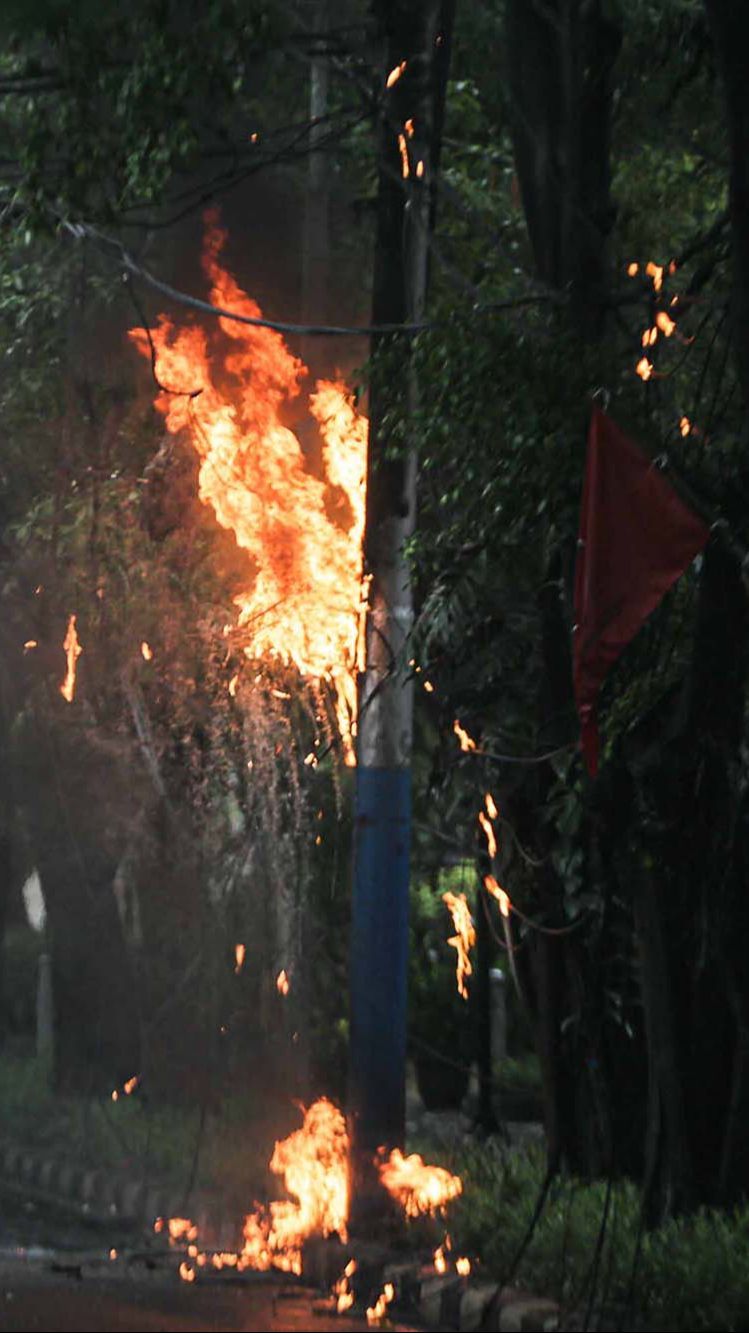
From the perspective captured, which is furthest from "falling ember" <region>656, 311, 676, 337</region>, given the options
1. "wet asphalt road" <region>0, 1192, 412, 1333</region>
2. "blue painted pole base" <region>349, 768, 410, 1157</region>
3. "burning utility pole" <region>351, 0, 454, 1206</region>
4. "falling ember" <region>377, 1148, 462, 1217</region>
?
"wet asphalt road" <region>0, 1192, 412, 1333</region>

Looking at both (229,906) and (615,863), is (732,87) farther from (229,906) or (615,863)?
(229,906)

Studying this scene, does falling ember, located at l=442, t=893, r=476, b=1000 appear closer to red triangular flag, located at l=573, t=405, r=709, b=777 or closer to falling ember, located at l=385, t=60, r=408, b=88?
red triangular flag, located at l=573, t=405, r=709, b=777

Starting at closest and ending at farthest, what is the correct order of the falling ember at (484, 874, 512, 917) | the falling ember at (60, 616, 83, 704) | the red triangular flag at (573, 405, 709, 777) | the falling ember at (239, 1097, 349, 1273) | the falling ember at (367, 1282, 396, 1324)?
the red triangular flag at (573, 405, 709, 777) < the falling ember at (367, 1282, 396, 1324) < the falling ember at (239, 1097, 349, 1273) < the falling ember at (484, 874, 512, 917) < the falling ember at (60, 616, 83, 704)

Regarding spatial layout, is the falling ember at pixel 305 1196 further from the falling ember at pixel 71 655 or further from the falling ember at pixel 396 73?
the falling ember at pixel 71 655

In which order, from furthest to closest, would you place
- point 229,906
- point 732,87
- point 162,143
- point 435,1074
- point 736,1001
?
point 435,1074 < point 229,906 < point 162,143 < point 736,1001 < point 732,87

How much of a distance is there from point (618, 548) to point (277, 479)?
Answer: 4.85 metres

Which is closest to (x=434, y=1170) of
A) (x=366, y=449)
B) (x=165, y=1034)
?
(x=366, y=449)

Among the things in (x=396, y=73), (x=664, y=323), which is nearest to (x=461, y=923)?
(x=664, y=323)

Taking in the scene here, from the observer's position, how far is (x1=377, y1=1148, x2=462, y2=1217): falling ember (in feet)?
42.2

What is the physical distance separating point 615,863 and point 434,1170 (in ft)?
8.18

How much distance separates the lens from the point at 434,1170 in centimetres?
1320

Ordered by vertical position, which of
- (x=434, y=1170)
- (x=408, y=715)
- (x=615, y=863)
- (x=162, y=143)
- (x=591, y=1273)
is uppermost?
(x=162, y=143)

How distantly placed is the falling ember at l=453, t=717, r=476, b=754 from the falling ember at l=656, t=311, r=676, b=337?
2864mm

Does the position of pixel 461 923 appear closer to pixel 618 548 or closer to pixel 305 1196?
pixel 305 1196
